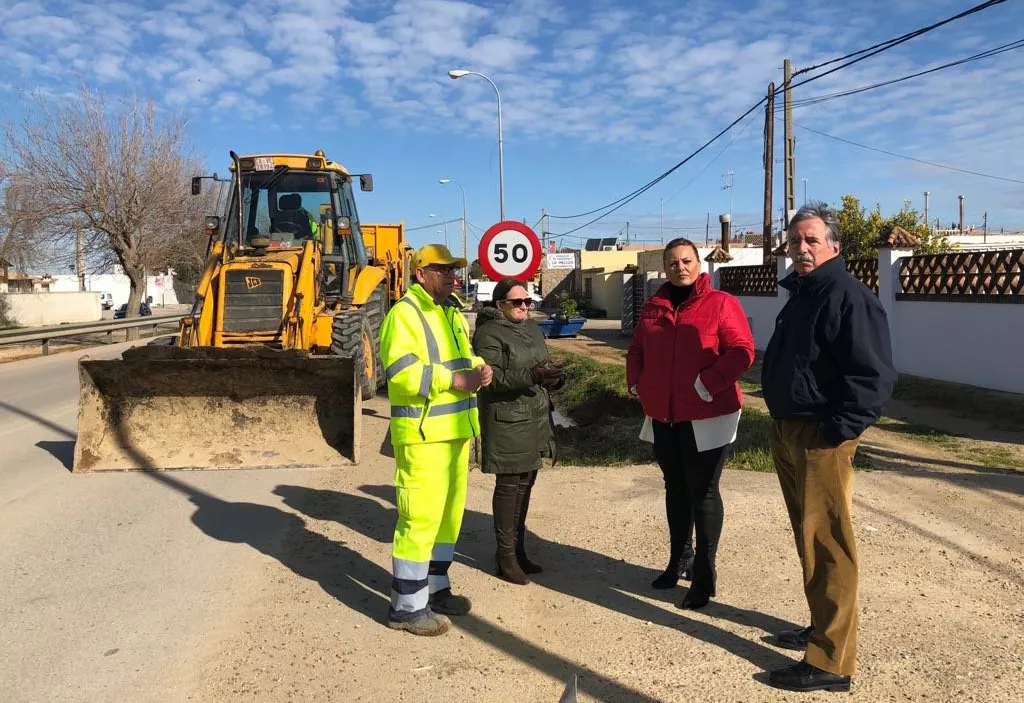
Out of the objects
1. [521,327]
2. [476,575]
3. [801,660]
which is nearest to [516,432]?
[521,327]

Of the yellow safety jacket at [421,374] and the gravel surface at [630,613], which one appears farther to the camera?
the yellow safety jacket at [421,374]

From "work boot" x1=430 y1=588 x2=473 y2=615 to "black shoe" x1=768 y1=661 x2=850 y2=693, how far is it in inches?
60.3

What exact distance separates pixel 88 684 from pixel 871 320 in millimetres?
3543

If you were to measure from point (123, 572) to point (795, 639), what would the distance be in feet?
12.2

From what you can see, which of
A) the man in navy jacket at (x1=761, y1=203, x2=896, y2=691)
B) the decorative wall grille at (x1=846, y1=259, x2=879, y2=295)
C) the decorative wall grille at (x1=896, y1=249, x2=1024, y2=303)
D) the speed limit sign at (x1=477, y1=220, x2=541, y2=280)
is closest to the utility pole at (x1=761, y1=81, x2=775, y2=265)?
the decorative wall grille at (x1=846, y1=259, x2=879, y2=295)

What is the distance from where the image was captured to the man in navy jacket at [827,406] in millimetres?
2906

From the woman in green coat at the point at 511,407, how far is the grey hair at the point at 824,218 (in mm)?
1513

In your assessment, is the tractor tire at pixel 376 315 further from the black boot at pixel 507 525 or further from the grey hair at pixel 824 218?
the grey hair at pixel 824 218

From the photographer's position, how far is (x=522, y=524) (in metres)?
4.44

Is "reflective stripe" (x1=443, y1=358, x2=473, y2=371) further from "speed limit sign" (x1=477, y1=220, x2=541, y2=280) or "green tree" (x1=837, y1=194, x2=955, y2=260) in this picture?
"green tree" (x1=837, y1=194, x2=955, y2=260)

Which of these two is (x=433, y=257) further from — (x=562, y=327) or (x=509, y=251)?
(x=562, y=327)

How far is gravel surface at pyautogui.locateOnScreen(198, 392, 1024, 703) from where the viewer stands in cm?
315

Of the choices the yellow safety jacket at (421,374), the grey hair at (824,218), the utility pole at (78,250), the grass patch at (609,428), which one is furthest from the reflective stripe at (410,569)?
the utility pole at (78,250)

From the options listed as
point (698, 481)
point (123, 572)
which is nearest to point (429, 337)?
point (698, 481)
